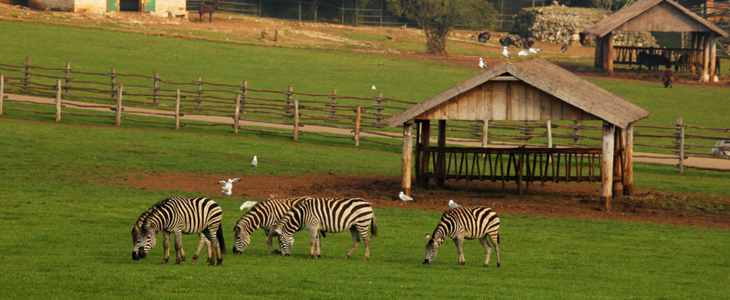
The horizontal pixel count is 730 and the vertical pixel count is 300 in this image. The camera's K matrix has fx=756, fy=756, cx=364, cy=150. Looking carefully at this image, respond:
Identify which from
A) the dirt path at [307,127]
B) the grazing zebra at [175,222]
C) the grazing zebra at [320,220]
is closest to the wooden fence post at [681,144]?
the dirt path at [307,127]

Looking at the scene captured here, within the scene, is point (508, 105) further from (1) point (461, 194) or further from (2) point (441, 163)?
(2) point (441, 163)

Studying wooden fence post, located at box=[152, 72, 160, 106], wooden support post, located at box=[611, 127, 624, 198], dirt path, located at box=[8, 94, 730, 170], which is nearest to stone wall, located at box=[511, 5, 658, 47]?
dirt path, located at box=[8, 94, 730, 170]

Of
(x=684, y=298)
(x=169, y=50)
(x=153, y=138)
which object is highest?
(x=169, y=50)

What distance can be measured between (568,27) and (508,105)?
50.9 m

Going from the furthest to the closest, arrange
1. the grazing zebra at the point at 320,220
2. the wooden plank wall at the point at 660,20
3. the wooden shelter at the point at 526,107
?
the wooden plank wall at the point at 660,20 → the wooden shelter at the point at 526,107 → the grazing zebra at the point at 320,220

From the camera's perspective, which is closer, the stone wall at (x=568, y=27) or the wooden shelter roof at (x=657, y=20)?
the wooden shelter roof at (x=657, y=20)

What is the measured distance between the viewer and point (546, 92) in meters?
19.1

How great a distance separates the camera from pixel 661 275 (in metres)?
12.5

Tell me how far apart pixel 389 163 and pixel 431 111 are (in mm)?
8062

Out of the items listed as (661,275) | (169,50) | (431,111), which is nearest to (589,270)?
(661,275)

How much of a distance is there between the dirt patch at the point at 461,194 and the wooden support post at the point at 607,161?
449 millimetres

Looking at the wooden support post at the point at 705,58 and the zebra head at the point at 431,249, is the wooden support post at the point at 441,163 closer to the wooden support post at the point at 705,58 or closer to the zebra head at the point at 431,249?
the zebra head at the point at 431,249

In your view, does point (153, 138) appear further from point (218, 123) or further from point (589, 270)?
point (589, 270)

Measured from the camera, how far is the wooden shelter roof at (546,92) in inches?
727
